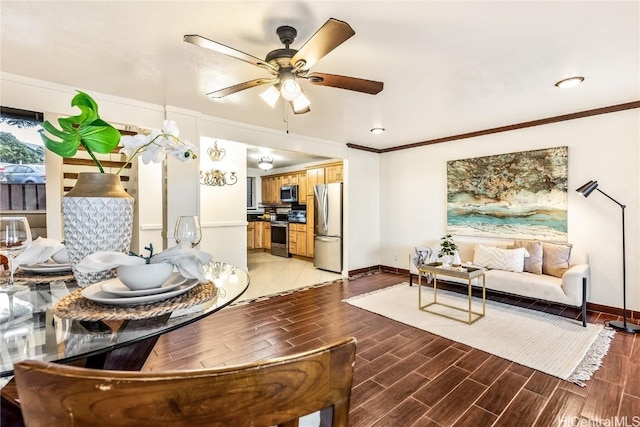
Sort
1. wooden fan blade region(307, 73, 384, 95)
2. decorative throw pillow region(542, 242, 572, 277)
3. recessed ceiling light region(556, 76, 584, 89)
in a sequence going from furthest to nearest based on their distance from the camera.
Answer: decorative throw pillow region(542, 242, 572, 277), recessed ceiling light region(556, 76, 584, 89), wooden fan blade region(307, 73, 384, 95)

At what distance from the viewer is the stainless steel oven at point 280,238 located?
7.53 m

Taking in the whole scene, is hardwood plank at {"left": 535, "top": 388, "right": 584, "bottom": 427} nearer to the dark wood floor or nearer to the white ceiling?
the dark wood floor

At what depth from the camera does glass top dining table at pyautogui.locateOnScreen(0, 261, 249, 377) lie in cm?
74

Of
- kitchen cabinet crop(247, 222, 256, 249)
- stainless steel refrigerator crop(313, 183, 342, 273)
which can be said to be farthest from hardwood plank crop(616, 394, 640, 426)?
kitchen cabinet crop(247, 222, 256, 249)

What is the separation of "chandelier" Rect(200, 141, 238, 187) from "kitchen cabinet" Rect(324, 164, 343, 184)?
2.16m

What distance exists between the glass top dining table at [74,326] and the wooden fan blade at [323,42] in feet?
4.04

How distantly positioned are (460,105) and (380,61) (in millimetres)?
1486

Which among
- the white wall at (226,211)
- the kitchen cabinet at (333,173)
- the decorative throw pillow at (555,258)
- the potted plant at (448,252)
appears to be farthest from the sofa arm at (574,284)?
the white wall at (226,211)

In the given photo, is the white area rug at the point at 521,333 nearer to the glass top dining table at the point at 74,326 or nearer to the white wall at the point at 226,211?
the white wall at the point at 226,211

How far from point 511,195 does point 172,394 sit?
4.71 meters

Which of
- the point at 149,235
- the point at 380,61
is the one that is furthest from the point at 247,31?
the point at 149,235

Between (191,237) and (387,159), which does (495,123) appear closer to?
(387,159)

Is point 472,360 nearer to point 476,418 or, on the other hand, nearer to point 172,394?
point 476,418

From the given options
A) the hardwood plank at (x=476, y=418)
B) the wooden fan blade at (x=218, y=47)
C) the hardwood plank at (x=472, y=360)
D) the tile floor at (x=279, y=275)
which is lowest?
the hardwood plank at (x=476, y=418)
